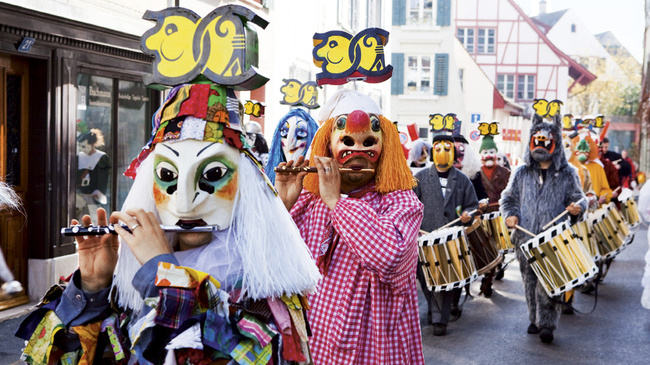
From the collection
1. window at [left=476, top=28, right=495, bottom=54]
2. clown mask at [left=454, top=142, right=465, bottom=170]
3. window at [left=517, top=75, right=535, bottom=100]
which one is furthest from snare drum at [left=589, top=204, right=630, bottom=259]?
window at [left=517, top=75, right=535, bottom=100]

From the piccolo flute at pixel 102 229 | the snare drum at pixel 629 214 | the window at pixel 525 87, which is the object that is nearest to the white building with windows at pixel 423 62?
the window at pixel 525 87

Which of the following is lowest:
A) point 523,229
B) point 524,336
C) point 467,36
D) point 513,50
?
point 524,336

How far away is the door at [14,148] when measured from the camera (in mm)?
7879

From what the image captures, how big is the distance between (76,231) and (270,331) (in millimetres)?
659

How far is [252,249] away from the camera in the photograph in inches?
101

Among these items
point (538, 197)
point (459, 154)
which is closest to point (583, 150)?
point (459, 154)

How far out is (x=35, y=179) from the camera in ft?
27.2

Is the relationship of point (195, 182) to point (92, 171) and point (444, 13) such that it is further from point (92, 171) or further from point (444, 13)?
point (444, 13)

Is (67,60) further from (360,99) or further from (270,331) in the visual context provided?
(270,331)

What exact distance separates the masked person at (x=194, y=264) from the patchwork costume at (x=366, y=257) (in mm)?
730

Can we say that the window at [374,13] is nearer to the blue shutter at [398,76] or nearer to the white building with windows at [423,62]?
the white building with windows at [423,62]

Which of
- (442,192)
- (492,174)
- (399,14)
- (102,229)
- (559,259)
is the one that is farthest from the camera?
(399,14)

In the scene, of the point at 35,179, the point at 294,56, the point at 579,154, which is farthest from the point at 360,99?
the point at 294,56

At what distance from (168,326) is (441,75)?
92.3 feet
